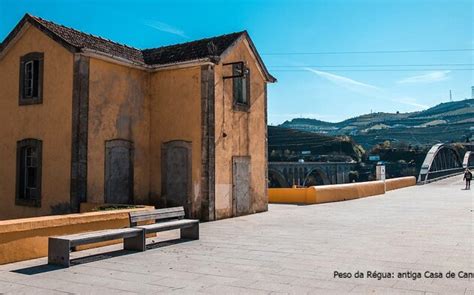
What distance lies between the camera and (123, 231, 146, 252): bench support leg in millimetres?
8469

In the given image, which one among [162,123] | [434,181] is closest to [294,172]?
[434,181]

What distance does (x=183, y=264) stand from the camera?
289 inches

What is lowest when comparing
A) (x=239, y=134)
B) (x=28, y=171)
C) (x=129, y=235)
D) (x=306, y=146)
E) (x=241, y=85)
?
(x=129, y=235)

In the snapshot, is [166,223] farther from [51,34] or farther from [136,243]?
[51,34]

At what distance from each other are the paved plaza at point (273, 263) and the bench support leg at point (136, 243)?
7.6 inches

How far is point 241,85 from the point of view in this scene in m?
15.9

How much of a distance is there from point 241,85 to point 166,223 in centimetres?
792

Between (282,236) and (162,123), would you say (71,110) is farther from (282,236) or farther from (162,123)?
(282,236)

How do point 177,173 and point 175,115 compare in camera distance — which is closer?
point 177,173

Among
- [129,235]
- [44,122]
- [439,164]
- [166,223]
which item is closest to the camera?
[129,235]

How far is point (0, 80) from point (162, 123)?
18.3 feet

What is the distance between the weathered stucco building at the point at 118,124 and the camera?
40.9ft

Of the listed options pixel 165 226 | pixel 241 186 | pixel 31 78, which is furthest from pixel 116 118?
pixel 165 226

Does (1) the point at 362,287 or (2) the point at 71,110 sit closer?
(1) the point at 362,287
